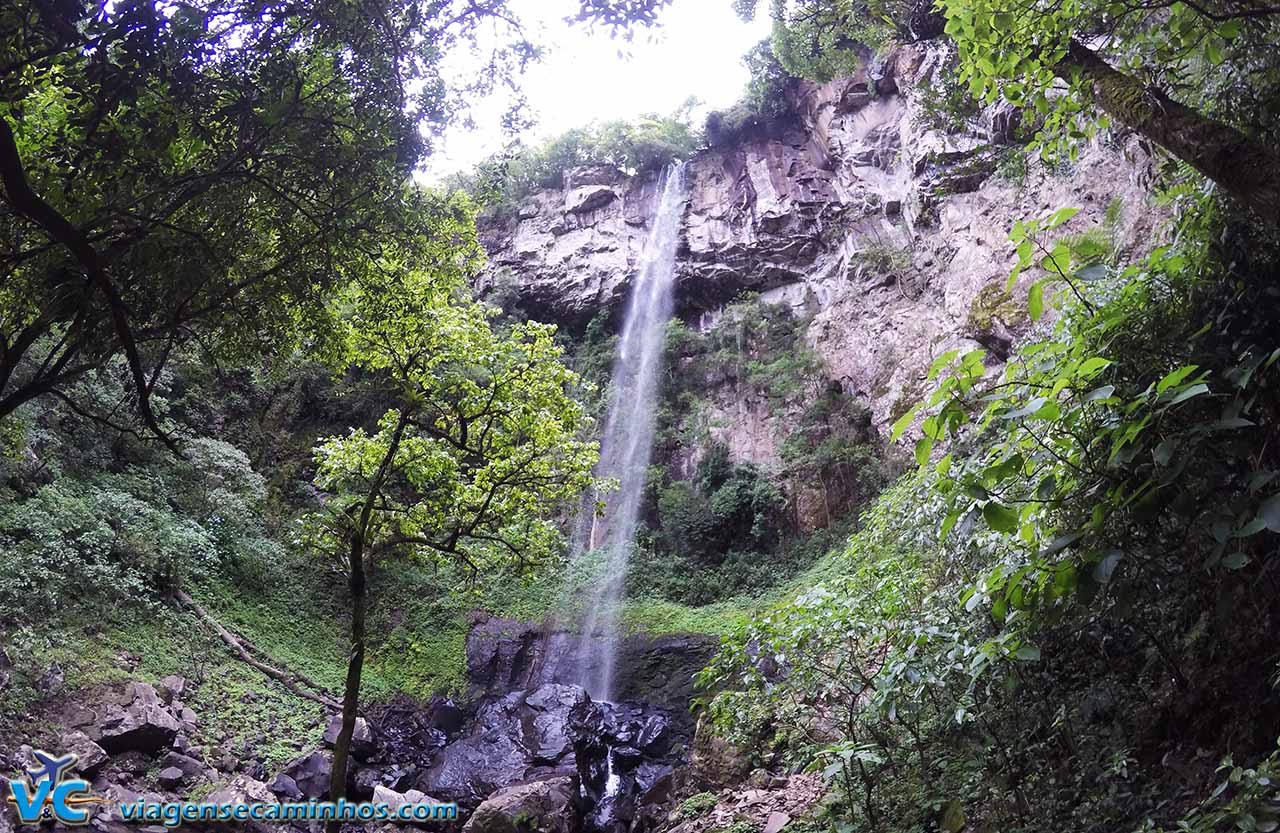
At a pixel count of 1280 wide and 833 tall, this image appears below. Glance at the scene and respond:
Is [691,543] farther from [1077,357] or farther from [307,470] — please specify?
[1077,357]

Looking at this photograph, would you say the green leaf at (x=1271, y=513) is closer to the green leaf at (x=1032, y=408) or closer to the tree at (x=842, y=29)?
the green leaf at (x=1032, y=408)

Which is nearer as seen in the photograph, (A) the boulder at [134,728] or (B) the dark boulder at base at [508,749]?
(A) the boulder at [134,728]

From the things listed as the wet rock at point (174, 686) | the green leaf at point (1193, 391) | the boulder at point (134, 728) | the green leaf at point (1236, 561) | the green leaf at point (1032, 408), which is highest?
the wet rock at point (174, 686)

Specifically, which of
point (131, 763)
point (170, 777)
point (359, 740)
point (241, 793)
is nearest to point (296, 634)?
point (359, 740)

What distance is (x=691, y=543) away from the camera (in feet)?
49.3

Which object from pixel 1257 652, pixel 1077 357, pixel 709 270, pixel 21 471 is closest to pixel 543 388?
pixel 1077 357

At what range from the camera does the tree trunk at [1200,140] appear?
7.49 ft

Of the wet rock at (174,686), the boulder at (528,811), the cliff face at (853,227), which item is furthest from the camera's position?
the cliff face at (853,227)

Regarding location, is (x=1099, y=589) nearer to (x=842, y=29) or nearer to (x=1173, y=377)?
(x=1173, y=377)

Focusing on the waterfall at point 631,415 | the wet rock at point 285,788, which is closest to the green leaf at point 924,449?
the wet rock at point 285,788

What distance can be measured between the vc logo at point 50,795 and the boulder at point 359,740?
3.21 m

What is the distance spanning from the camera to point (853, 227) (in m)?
16.4

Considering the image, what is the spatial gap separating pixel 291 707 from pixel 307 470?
21.1ft

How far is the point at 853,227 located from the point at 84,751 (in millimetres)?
15517
